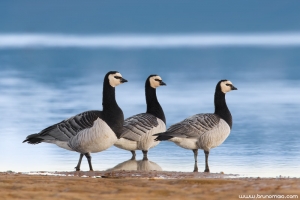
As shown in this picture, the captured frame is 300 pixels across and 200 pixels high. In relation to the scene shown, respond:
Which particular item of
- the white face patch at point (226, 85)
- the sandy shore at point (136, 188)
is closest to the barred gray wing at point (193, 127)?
the white face patch at point (226, 85)

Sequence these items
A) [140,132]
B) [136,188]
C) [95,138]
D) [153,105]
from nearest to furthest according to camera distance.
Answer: [136,188] → [95,138] → [140,132] → [153,105]

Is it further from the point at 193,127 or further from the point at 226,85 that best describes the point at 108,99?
the point at 226,85

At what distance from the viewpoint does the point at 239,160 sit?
1474 cm

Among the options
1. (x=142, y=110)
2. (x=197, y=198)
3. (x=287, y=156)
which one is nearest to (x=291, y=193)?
(x=197, y=198)

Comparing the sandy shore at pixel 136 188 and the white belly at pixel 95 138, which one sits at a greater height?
the white belly at pixel 95 138

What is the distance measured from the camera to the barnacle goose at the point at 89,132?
13398 mm

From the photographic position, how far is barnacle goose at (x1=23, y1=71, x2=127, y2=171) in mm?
13398

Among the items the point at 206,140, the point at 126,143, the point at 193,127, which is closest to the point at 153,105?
the point at 126,143

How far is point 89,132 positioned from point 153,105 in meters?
2.57

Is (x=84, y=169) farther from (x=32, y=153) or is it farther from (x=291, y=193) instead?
(x=291, y=193)

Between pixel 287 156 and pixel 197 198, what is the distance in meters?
6.68

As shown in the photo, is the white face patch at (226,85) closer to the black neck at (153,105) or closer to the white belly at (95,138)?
the black neck at (153,105)

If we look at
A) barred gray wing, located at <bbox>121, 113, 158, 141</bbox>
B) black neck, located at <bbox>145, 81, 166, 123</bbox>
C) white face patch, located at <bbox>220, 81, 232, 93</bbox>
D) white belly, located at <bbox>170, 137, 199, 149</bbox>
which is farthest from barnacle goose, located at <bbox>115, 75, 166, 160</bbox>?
white face patch, located at <bbox>220, 81, 232, 93</bbox>

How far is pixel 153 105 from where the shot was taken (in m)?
15.7
